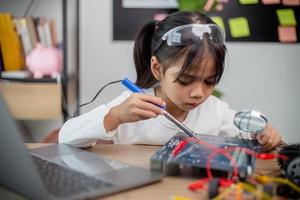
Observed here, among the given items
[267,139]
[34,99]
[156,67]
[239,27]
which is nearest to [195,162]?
[267,139]

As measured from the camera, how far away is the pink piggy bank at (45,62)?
2207mm

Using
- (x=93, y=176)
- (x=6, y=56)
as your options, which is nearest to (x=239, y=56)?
(x=6, y=56)

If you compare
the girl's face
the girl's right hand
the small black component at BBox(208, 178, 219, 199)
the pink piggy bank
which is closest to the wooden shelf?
the pink piggy bank

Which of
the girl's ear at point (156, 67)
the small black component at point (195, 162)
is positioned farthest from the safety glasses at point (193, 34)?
the small black component at point (195, 162)

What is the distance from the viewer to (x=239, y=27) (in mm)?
2342

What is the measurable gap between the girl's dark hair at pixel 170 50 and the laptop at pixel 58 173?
0.42 m

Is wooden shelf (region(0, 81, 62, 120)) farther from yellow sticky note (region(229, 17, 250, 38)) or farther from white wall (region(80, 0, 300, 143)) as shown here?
yellow sticky note (region(229, 17, 250, 38))

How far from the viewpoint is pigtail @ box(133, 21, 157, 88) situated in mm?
1319

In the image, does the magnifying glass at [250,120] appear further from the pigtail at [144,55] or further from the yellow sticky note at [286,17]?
the yellow sticky note at [286,17]

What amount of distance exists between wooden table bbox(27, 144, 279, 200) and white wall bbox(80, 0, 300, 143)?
1516 mm

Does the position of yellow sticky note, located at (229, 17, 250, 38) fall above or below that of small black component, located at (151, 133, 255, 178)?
above

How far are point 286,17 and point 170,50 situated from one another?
1425mm

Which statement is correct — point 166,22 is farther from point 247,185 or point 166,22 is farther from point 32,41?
point 32,41

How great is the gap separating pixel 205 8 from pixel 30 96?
1.10 meters
